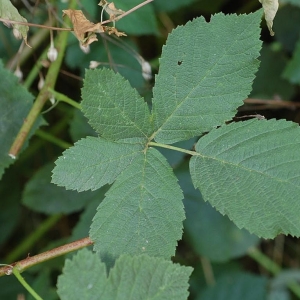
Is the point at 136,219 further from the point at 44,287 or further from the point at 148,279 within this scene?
the point at 44,287

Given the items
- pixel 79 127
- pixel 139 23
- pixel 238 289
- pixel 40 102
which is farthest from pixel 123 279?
pixel 238 289

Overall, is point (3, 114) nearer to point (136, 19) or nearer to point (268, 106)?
point (136, 19)

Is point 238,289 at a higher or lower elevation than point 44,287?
higher

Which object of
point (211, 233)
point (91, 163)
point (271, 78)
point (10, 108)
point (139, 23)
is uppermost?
point (271, 78)

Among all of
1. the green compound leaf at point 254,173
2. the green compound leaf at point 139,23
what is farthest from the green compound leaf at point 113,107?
the green compound leaf at point 139,23

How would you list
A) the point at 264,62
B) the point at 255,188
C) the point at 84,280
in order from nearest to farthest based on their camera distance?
the point at 84,280 < the point at 255,188 < the point at 264,62

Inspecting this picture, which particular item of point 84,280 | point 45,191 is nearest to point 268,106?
point 45,191
